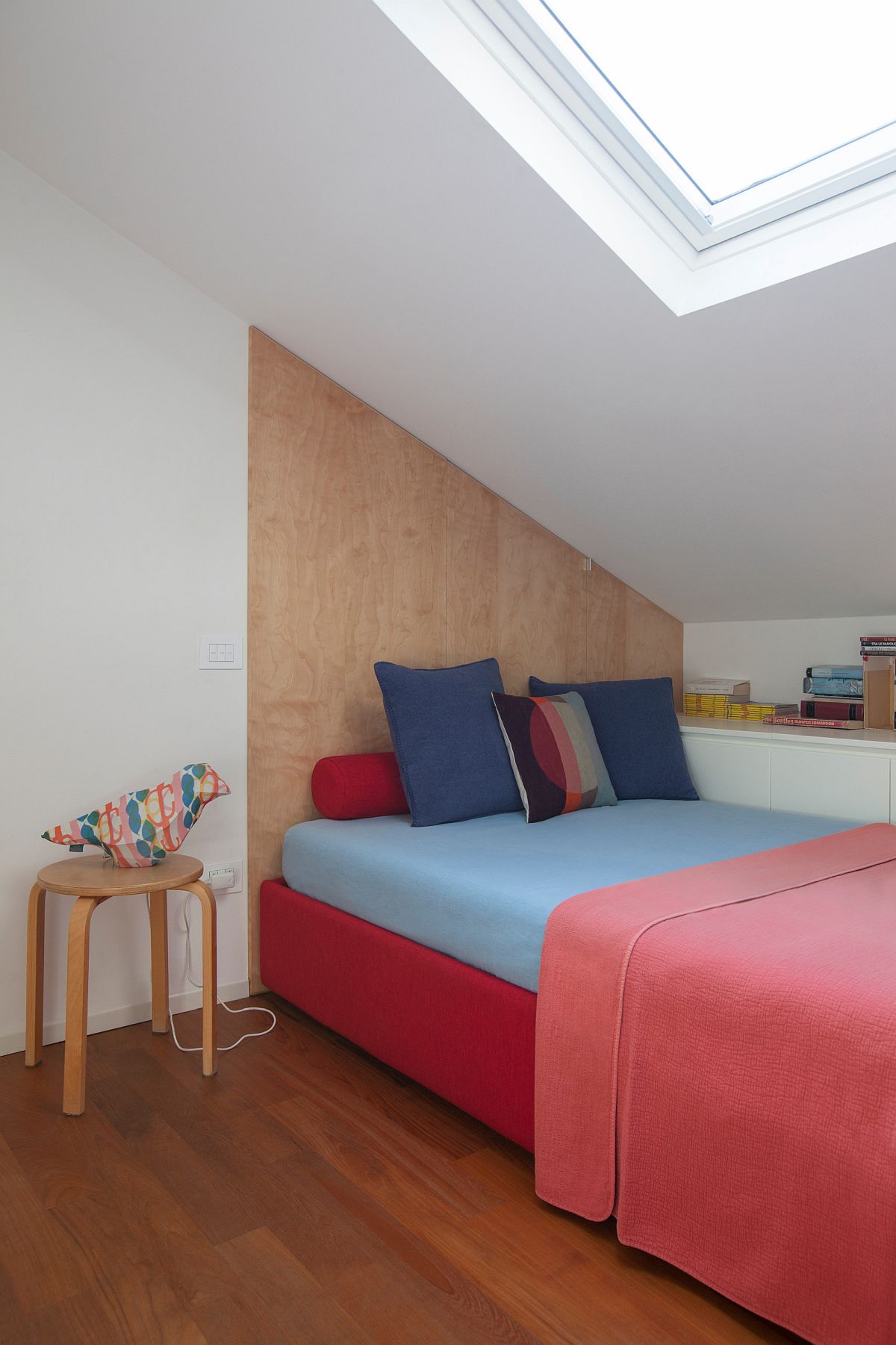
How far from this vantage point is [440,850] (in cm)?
A: 228

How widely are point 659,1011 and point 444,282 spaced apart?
1776 mm

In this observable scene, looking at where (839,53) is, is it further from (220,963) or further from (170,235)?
(220,963)

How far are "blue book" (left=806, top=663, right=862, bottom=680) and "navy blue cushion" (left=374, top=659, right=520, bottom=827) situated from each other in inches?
51.1

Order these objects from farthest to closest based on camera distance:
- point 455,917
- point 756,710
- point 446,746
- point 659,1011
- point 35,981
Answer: point 756,710, point 446,746, point 35,981, point 455,917, point 659,1011

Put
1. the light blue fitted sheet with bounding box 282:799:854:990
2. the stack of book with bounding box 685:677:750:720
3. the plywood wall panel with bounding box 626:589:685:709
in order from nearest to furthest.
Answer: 1. the light blue fitted sheet with bounding box 282:799:854:990
2. the stack of book with bounding box 685:677:750:720
3. the plywood wall panel with bounding box 626:589:685:709

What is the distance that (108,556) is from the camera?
2.51 m

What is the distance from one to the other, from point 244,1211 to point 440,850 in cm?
88

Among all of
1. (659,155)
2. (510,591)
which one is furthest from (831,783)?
(659,155)

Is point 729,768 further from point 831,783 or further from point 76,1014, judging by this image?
point 76,1014

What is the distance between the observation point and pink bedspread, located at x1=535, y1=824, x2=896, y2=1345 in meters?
1.25

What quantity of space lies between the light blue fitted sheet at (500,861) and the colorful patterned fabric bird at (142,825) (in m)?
0.42

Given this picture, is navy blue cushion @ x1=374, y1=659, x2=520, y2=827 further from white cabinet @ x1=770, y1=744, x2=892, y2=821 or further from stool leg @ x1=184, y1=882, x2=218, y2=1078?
white cabinet @ x1=770, y1=744, x2=892, y2=821

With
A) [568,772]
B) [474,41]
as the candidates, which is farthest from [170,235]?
[568,772]

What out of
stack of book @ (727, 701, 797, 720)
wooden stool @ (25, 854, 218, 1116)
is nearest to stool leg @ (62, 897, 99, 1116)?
wooden stool @ (25, 854, 218, 1116)
